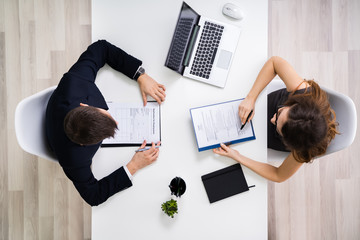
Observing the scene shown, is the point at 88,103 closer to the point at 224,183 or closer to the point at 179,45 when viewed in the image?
the point at 179,45

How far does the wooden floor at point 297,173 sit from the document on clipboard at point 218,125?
2.91ft

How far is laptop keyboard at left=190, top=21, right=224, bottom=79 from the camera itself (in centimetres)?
128

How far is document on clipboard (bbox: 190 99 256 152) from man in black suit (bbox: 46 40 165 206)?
217 mm

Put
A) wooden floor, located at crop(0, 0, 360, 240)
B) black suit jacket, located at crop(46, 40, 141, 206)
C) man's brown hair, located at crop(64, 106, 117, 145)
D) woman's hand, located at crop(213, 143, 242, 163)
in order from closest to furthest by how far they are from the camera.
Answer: man's brown hair, located at crop(64, 106, 117, 145), black suit jacket, located at crop(46, 40, 141, 206), woman's hand, located at crop(213, 143, 242, 163), wooden floor, located at crop(0, 0, 360, 240)

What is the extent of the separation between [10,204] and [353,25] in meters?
3.01

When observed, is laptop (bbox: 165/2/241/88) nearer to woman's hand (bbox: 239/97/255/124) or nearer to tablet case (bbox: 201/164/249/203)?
woman's hand (bbox: 239/97/255/124)

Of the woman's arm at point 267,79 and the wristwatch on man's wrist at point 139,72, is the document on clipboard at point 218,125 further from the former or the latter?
the wristwatch on man's wrist at point 139,72

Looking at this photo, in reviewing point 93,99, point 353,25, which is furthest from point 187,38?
point 353,25

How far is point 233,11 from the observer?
1.26m

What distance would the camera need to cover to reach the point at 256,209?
1.30m

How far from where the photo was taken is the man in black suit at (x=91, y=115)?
1081 mm

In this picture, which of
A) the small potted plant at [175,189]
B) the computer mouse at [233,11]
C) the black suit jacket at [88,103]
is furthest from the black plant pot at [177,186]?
the computer mouse at [233,11]

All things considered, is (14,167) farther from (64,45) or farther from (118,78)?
(118,78)

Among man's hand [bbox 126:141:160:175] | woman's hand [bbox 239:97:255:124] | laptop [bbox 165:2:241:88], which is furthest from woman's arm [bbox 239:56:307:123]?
man's hand [bbox 126:141:160:175]
